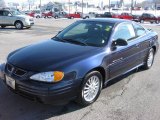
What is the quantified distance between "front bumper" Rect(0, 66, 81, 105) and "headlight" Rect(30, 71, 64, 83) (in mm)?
61

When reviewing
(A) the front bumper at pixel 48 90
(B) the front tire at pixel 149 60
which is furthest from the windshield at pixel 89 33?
(B) the front tire at pixel 149 60

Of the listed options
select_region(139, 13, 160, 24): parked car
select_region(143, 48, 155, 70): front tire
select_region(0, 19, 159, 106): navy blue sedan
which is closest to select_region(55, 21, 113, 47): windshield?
select_region(0, 19, 159, 106): navy blue sedan

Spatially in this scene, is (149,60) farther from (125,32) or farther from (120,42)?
(120,42)

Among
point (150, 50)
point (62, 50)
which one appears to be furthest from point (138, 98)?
point (150, 50)

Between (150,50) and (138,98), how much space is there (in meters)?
2.17

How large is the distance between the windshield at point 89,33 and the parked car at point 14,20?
14.1 m

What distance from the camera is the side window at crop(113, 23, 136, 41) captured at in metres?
5.41

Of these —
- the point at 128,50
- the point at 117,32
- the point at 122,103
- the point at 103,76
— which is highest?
the point at 117,32

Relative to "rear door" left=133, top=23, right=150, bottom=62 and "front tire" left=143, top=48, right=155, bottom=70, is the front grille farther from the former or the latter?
"front tire" left=143, top=48, right=155, bottom=70

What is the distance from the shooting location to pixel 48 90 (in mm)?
3912

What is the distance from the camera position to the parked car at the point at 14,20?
19375 millimetres

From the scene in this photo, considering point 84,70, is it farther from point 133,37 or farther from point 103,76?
point 133,37

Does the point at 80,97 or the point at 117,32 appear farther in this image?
the point at 117,32

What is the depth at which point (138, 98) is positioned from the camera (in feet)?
16.5
